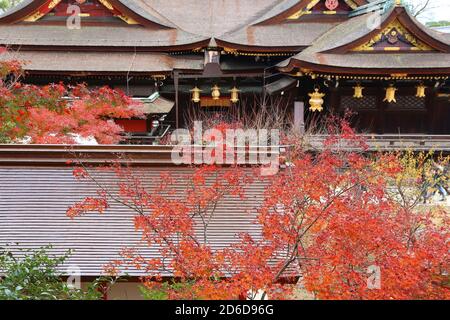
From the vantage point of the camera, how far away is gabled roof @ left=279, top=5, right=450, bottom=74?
15.0 metres

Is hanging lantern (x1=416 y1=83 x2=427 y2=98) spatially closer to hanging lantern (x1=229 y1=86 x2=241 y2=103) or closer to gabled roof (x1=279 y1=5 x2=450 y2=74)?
gabled roof (x1=279 y1=5 x2=450 y2=74)

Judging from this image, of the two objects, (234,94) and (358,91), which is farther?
(234,94)

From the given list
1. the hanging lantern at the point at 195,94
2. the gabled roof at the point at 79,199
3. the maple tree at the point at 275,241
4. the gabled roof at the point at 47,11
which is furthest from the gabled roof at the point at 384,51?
the gabled roof at the point at 79,199

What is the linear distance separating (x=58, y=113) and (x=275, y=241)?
29.8 ft

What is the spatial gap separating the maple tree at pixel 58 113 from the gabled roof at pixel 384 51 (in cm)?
636

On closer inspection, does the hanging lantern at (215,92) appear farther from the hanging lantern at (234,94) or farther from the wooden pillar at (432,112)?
the wooden pillar at (432,112)

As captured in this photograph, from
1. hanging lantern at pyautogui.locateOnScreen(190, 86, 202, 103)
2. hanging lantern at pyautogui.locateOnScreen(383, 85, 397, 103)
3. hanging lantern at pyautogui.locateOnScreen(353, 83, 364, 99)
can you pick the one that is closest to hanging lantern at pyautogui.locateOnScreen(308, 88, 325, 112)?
hanging lantern at pyautogui.locateOnScreen(353, 83, 364, 99)

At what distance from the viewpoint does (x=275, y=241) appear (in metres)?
6.62

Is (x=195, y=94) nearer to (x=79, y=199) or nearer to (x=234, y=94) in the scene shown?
(x=234, y=94)

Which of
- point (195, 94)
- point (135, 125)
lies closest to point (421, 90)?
point (195, 94)

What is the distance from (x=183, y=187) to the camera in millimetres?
8172
